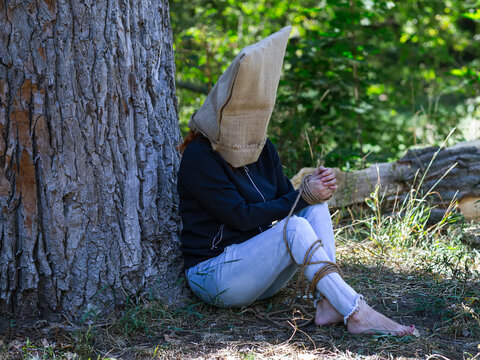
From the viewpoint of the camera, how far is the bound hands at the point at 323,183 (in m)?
2.81

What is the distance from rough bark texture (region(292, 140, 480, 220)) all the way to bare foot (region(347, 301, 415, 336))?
1653 millimetres

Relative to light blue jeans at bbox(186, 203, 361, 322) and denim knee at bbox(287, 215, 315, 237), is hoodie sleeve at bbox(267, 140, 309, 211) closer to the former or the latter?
light blue jeans at bbox(186, 203, 361, 322)

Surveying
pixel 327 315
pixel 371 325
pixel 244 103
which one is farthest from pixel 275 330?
pixel 244 103

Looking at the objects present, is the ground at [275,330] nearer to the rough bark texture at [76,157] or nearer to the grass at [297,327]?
the grass at [297,327]

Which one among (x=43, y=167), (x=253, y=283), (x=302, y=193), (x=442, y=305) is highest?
(x=43, y=167)

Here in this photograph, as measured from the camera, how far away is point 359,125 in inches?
229

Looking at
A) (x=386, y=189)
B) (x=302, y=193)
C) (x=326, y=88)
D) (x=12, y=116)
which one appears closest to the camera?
(x=12, y=116)

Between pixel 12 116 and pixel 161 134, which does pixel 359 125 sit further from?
pixel 12 116

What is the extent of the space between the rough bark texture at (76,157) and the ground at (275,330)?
155 mm

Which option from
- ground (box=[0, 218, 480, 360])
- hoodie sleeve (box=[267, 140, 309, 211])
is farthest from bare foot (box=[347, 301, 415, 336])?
hoodie sleeve (box=[267, 140, 309, 211])

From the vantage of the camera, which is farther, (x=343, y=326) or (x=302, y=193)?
(x=302, y=193)

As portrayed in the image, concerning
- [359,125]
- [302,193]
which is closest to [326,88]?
[359,125]

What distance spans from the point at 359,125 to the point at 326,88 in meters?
0.60

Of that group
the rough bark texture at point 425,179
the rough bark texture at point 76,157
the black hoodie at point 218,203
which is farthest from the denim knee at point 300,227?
the rough bark texture at point 425,179
